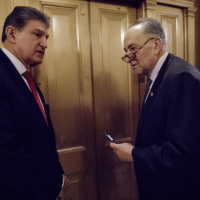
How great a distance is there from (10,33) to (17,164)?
2.53 feet

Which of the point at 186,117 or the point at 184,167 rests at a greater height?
the point at 186,117

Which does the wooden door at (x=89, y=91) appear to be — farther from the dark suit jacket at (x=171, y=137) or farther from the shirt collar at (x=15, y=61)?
the dark suit jacket at (x=171, y=137)

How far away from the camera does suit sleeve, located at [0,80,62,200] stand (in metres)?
0.80

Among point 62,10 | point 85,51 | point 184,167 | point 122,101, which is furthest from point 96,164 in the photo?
point 62,10

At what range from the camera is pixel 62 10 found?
5.00ft

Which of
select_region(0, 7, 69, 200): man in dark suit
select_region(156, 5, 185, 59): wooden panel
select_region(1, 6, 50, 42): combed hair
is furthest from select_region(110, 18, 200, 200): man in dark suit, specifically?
select_region(156, 5, 185, 59): wooden panel

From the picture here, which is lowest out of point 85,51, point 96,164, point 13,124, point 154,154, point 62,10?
point 96,164

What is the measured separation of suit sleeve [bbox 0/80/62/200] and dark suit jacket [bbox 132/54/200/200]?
0.53m

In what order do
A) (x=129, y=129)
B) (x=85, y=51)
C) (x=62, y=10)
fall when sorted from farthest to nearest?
(x=129, y=129), (x=85, y=51), (x=62, y=10)

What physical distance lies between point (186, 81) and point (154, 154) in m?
0.42

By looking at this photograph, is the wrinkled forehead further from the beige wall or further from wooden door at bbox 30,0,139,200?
the beige wall

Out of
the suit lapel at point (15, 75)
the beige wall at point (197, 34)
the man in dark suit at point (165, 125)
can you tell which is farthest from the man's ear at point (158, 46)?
the beige wall at point (197, 34)

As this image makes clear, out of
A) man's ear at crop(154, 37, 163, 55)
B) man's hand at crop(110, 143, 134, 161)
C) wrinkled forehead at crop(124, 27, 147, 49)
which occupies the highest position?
wrinkled forehead at crop(124, 27, 147, 49)

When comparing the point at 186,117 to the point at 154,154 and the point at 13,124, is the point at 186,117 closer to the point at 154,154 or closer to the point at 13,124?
the point at 154,154
